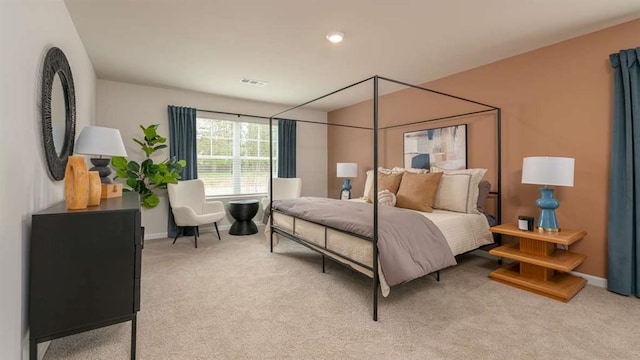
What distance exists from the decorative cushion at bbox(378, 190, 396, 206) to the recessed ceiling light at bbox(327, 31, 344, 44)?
178cm

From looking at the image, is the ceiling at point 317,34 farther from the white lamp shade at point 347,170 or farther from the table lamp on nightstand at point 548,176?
the white lamp shade at point 347,170

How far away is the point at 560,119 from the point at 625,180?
2.63 ft

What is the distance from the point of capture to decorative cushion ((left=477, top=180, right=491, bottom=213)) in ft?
11.2

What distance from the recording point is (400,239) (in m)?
2.33

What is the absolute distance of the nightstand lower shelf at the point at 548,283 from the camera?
2506 mm

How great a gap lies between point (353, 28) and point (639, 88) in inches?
97.2

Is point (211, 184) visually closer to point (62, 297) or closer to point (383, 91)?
point (383, 91)

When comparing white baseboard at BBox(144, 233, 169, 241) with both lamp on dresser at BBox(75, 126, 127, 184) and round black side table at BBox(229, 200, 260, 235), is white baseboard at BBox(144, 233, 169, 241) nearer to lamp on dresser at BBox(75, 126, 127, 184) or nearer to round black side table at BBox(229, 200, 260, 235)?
round black side table at BBox(229, 200, 260, 235)

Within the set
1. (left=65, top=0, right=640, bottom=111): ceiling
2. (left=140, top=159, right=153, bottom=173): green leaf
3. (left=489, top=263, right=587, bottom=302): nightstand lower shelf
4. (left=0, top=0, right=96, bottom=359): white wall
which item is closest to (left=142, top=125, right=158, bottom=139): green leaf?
(left=140, top=159, right=153, bottom=173): green leaf

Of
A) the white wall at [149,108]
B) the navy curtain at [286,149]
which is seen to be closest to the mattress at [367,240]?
the navy curtain at [286,149]

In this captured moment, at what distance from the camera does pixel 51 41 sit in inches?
78.0

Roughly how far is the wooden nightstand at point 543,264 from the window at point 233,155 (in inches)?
162

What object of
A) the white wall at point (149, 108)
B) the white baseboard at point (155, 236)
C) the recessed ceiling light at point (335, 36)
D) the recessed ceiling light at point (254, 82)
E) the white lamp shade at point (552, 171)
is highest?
the recessed ceiling light at point (254, 82)

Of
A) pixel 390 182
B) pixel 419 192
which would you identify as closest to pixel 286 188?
pixel 390 182
